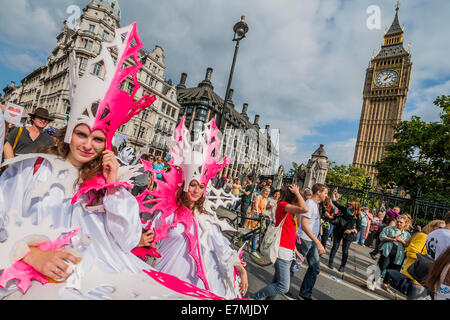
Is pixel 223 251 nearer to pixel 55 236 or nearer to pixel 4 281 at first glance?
pixel 55 236

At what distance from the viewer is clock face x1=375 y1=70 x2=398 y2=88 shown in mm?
54250

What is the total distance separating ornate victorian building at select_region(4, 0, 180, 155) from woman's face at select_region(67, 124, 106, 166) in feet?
103

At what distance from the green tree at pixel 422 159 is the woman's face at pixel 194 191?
13.7m

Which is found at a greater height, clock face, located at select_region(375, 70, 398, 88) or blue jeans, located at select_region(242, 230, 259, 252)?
clock face, located at select_region(375, 70, 398, 88)

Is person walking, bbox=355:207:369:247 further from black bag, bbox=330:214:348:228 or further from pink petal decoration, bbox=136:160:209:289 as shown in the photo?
pink petal decoration, bbox=136:160:209:289

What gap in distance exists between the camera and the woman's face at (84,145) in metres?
1.32

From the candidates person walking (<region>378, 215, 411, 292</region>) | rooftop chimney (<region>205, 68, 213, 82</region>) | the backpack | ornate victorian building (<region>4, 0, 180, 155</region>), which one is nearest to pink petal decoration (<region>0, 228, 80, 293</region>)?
the backpack

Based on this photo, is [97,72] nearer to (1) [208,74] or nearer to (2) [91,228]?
(1) [208,74]

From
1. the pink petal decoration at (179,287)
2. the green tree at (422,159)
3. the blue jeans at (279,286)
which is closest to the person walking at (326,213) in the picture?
the blue jeans at (279,286)

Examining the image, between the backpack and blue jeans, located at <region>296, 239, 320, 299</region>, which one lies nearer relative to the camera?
the backpack

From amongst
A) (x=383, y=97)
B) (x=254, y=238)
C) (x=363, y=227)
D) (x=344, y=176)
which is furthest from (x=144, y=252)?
(x=383, y=97)

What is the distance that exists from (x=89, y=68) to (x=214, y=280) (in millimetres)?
1902

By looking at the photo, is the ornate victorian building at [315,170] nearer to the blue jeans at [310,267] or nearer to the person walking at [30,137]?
the blue jeans at [310,267]

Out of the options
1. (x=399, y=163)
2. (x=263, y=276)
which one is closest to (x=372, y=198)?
(x=399, y=163)
